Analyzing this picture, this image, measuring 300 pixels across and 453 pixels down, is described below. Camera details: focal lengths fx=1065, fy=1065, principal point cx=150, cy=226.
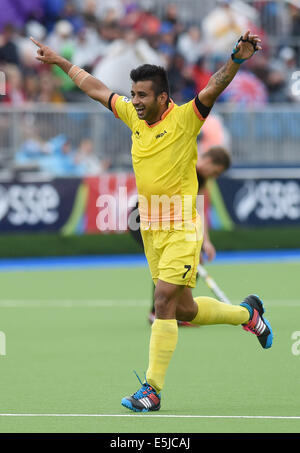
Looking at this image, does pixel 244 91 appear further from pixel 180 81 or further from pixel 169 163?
pixel 169 163

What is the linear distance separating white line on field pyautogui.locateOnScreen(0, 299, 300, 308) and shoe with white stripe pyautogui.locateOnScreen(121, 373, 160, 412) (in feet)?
18.6

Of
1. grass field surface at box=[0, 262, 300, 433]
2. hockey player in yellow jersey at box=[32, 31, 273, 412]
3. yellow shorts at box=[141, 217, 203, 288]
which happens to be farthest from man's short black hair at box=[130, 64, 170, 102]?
grass field surface at box=[0, 262, 300, 433]

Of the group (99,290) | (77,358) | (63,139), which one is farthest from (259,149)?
(77,358)

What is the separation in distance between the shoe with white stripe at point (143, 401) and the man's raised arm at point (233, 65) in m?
1.90

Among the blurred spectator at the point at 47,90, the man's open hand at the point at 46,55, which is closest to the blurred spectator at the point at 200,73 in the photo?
the blurred spectator at the point at 47,90

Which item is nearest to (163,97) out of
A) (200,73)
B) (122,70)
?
(122,70)

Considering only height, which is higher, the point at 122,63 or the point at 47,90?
the point at 122,63

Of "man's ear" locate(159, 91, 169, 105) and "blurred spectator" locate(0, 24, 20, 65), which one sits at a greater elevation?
"blurred spectator" locate(0, 24, 20, 65)

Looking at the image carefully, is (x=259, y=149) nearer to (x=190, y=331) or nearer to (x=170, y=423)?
(x=190, y=331)

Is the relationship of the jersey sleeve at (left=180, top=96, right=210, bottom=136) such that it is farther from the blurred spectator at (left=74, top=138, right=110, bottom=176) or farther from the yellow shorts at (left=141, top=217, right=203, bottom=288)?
the blurred spectator at (left=74, top=138, right=110, bottom=176)

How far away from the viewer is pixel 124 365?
27.7 feet

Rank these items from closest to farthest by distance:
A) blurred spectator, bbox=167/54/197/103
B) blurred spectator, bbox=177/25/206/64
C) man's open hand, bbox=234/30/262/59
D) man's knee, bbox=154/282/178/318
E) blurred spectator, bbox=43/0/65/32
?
man's open hand, bbox=234/30/262/59
man's knee, bbox=154/282/178/318
blurred spectator, bbox=167/54/197/103
blurred spectator, bbox=43/0/65/32
blurred spectator, bbox=177/25/206/64

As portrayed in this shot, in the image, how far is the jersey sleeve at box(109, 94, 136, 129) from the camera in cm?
738

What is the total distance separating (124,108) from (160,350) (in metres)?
1.75
